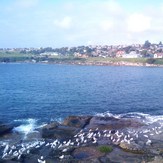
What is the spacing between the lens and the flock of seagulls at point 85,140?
36.3 m

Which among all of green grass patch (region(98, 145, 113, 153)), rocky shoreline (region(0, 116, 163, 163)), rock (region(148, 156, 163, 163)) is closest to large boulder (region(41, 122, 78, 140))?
rocky shoreline (region(0, 116, 163, 163))

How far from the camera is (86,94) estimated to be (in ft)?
270

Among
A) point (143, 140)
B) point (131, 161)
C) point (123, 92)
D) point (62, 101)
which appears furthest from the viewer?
point (123, 92)

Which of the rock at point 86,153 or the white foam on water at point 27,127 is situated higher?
the rock at point 86,153

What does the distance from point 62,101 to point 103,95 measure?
12.9 meters

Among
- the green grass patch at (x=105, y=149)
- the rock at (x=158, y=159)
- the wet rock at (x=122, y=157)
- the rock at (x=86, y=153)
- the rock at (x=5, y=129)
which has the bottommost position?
the rock at (x=5, y=129)

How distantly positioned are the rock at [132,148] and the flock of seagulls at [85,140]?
884 mm

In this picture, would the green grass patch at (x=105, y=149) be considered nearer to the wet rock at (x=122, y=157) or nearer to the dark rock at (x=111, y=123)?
the wet rock at (x=122, y=157)

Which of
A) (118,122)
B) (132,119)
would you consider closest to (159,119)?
(132,119)

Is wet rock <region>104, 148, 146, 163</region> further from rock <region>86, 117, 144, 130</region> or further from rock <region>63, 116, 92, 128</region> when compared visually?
rock <region>63, 116, 92, 128</region>

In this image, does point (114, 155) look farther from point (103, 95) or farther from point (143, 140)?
point (103, 95)

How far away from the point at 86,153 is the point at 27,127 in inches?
598

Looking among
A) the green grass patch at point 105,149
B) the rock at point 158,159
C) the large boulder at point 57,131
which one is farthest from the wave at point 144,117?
the rock at point 158,159

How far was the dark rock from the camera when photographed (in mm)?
48688
